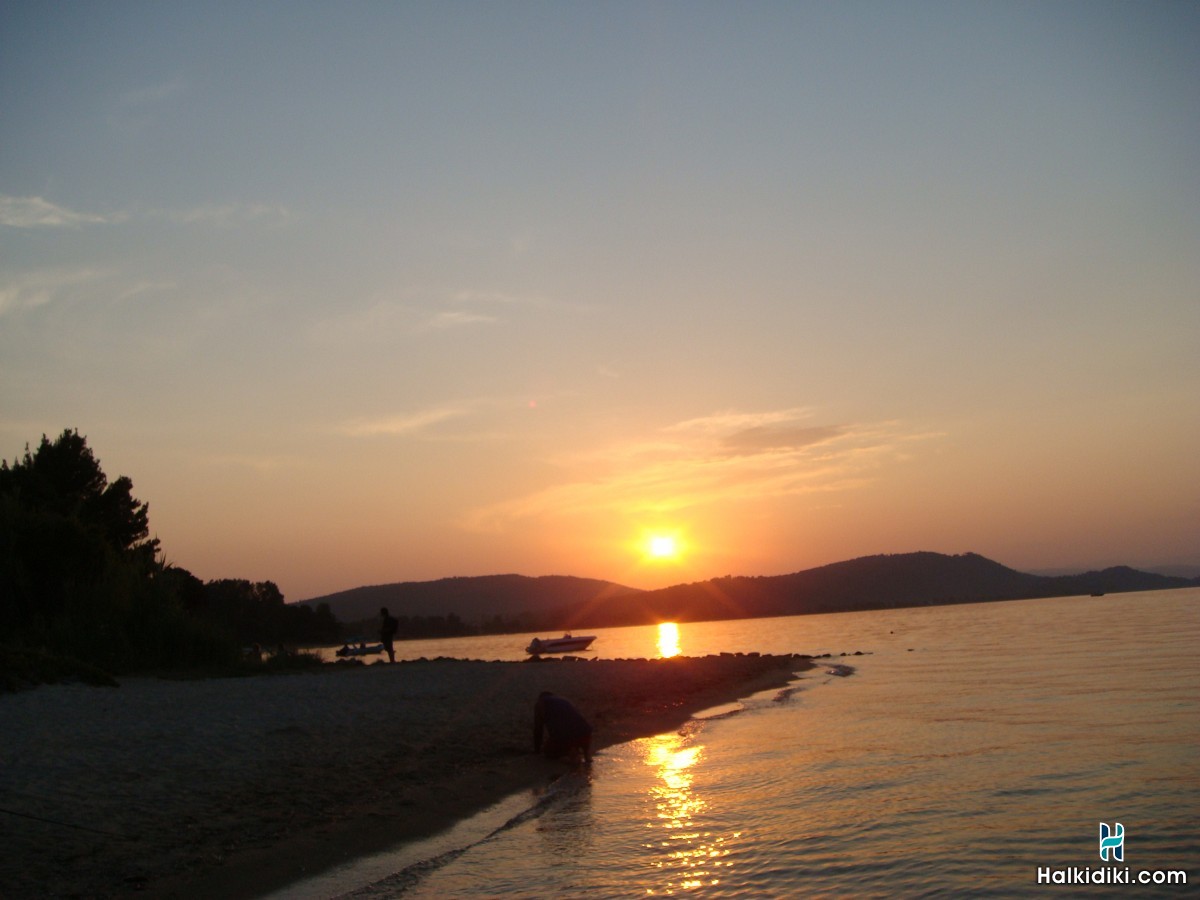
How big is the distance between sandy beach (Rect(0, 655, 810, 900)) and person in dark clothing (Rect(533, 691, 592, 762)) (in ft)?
1.07

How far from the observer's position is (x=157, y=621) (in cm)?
2675

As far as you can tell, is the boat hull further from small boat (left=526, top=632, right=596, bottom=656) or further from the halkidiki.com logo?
the halkidiki.com logo

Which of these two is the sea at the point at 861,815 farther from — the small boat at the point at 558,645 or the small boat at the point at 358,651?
the small boat at the point at 358,651

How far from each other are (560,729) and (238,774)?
5622 millimetres

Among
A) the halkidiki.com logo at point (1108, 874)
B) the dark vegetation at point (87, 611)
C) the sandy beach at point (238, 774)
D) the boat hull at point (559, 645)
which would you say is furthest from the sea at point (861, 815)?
the boat hull at point (559, 645)

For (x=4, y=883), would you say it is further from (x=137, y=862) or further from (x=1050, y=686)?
(x=1050, y=686)

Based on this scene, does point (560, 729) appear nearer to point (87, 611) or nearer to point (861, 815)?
point (861, 815)

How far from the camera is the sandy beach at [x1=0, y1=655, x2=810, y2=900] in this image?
9008 mm

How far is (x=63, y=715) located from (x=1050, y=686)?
80.0 ft

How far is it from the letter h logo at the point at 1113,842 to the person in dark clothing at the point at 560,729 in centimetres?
836

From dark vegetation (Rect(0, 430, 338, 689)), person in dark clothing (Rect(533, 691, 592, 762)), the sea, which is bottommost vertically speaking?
the sea

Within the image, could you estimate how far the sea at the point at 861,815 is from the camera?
29.8 ft

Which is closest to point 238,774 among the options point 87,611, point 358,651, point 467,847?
point 467,847

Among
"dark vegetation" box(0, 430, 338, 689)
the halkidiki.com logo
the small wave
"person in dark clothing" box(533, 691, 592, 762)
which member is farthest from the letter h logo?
"dark vegetation" box(0, 430, 338, 689)
